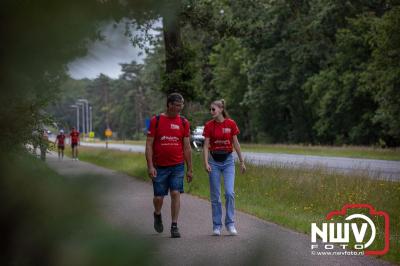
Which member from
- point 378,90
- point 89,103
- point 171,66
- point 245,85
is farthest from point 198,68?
point 245,85

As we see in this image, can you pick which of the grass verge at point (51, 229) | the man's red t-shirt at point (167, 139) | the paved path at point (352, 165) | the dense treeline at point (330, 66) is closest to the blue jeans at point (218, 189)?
the man's red t-shirt at point (167, 139)

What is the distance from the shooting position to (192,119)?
2069cm

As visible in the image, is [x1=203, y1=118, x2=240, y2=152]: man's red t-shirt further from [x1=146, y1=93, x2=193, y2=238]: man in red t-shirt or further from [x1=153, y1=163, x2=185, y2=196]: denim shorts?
[x1=153, y1=163, x2=185, y2=196]: denim shorts

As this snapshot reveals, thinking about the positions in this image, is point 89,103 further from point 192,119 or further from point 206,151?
point 192,119

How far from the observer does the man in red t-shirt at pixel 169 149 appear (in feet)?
26.5

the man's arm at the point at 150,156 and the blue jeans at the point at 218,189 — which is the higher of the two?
the man's arm at the point at 150,156

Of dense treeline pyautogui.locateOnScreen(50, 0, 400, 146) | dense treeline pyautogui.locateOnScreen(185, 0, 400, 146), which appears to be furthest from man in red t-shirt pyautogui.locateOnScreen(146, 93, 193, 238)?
dense treeline pyautogui.locateOnScreen(185, 0, 400, 146)

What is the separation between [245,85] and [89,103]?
68.2 m

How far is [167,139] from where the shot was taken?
26.6 feet

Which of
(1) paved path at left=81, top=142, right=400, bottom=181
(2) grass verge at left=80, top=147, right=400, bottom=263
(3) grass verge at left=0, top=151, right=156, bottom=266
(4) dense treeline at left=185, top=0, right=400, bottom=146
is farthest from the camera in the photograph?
(4) dense treeline at left=185, top=0, right=400, bottom=146

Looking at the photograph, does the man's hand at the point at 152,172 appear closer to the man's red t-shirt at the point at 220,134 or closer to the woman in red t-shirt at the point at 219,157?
the woman in red t-shirt at the point at 219,157

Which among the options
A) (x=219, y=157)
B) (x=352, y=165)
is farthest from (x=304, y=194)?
(x=352, y=165)

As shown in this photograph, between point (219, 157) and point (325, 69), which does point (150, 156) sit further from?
point (325, 69)

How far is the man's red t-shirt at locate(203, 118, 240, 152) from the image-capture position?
8828mm
